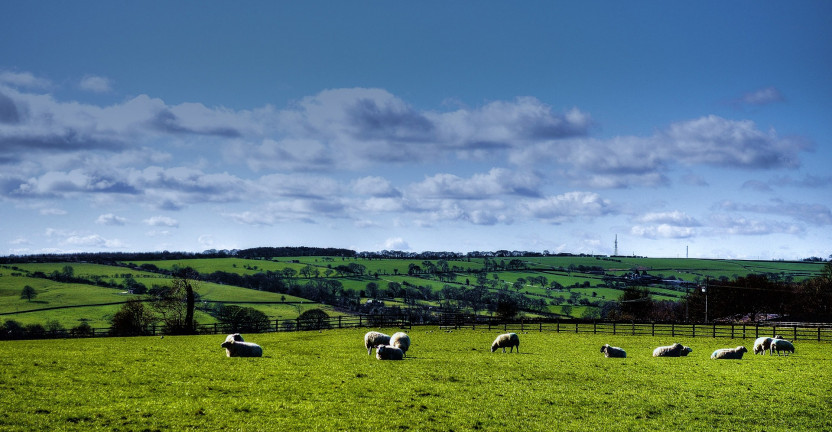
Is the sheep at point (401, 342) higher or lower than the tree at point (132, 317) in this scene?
higher

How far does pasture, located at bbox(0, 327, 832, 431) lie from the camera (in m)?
14.4

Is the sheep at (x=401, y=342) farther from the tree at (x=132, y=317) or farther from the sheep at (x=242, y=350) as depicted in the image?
the tree at (x=132, y=317)

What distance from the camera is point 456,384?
20.4 m

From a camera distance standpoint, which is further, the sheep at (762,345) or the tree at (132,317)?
the tree at (132,317)

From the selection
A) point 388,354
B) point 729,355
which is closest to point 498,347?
point 388,354

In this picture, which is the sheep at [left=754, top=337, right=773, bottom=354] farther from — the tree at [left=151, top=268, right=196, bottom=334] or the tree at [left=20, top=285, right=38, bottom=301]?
the tree at [left=20, top=285, right=38, bottom=301]

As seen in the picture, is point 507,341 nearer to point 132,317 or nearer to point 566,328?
point 566,328

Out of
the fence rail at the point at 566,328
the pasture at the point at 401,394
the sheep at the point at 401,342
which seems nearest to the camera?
the pasture at the point at 401,394

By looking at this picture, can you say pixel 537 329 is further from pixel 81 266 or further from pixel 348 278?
pixel 81 266

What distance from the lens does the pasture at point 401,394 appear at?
47.4 ft

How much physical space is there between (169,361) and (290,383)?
8476 mm

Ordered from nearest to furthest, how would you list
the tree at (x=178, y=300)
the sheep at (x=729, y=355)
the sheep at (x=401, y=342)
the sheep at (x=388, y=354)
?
the sheep at (x=388, y=354), the sheep at (x=401, y=342), the sheep at (x=729, y=355), the tree at (x=178, y=300)

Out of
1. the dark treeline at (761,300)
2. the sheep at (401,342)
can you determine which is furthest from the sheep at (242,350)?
the dark treeline at (761,300)

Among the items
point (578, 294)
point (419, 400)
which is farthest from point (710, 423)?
point (578, 294)
